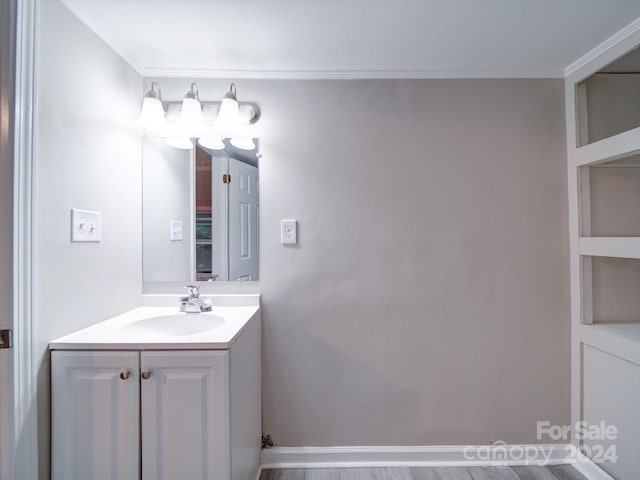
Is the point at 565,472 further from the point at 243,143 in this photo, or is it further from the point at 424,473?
the point at 243,143

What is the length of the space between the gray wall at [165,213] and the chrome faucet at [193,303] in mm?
149

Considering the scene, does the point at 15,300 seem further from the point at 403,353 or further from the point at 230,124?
the point at 403,353

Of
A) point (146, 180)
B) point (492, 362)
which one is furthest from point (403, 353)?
point (146, 180)

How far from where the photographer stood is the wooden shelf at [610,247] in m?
1.35

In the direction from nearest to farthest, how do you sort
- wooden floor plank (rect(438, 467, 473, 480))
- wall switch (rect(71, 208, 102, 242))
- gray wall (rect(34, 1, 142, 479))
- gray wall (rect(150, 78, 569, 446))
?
gray wall (rect(34, 1, 142, 479))
wall switch (rect(71, 208, 102, 242))
wooden floor plank (rect(438, 467, 473, 480))
gray wall (rect(150, 78, 569, 446))

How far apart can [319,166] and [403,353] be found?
1113 millimetres

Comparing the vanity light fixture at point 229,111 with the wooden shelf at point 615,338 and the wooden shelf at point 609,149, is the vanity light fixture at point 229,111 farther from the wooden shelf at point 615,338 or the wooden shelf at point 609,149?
the wooden shelf at point 615,338

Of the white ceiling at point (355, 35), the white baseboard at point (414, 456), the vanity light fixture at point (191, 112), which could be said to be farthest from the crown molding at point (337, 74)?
the white baseboard at point (414, 456)

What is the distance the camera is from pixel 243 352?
1.30m

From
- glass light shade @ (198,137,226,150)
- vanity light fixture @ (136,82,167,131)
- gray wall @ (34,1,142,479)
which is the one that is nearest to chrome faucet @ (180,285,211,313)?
gray wall @ (34,1,142,479)

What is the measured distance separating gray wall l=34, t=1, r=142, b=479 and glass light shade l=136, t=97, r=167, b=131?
0.09 meters

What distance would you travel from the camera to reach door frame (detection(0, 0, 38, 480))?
0.96 meters

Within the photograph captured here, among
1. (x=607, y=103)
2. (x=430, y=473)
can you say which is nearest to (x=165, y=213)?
(x=430, y=473)

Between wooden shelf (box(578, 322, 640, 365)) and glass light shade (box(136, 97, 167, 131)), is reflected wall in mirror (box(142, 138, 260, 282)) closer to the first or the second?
glass light shade (box(136, 97, 167, 131))
